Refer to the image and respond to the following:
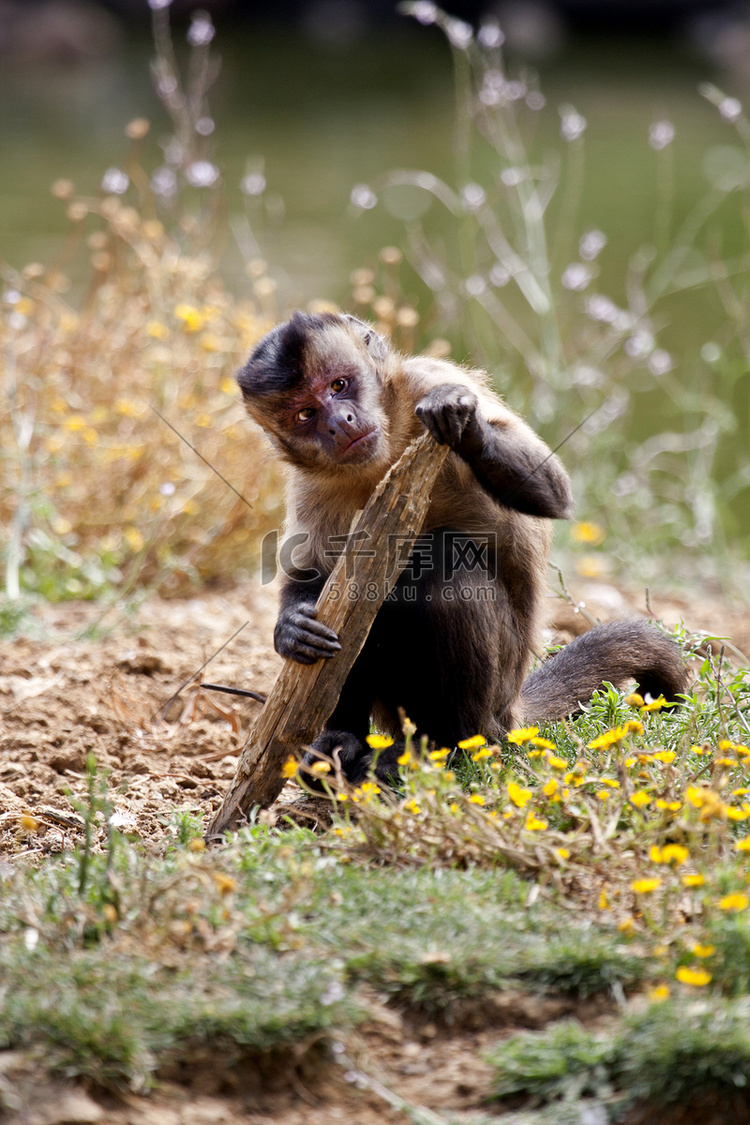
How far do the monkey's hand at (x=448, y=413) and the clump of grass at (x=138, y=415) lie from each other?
2.46 meters

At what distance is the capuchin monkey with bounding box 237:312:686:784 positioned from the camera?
3.38m

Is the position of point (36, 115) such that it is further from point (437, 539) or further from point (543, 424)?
point (437, 539)

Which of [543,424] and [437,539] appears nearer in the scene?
[437,539]

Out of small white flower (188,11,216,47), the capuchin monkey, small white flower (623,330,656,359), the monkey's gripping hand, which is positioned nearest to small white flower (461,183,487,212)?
small white flower (623,330,656,359)

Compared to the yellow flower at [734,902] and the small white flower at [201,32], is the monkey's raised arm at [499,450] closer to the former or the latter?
the yellow flower at [734,902]

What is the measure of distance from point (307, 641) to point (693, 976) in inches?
53.0

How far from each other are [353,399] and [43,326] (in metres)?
2.91

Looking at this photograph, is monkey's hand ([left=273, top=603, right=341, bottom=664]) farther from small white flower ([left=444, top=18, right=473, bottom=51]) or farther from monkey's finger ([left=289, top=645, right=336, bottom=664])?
small white flower ([left=444, top=18, right=473, bottom=51])

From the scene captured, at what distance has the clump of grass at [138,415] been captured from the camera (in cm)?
544

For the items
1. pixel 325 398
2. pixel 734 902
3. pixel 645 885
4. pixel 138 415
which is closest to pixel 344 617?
pixel 325 398

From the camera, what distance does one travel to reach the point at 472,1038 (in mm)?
2195

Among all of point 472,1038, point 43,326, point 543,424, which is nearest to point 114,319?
point 43,326

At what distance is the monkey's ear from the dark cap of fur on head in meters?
0.12

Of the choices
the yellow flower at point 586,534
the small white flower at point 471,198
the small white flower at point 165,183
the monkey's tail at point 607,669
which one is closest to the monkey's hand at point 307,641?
the monkey's tail at point 607,669
